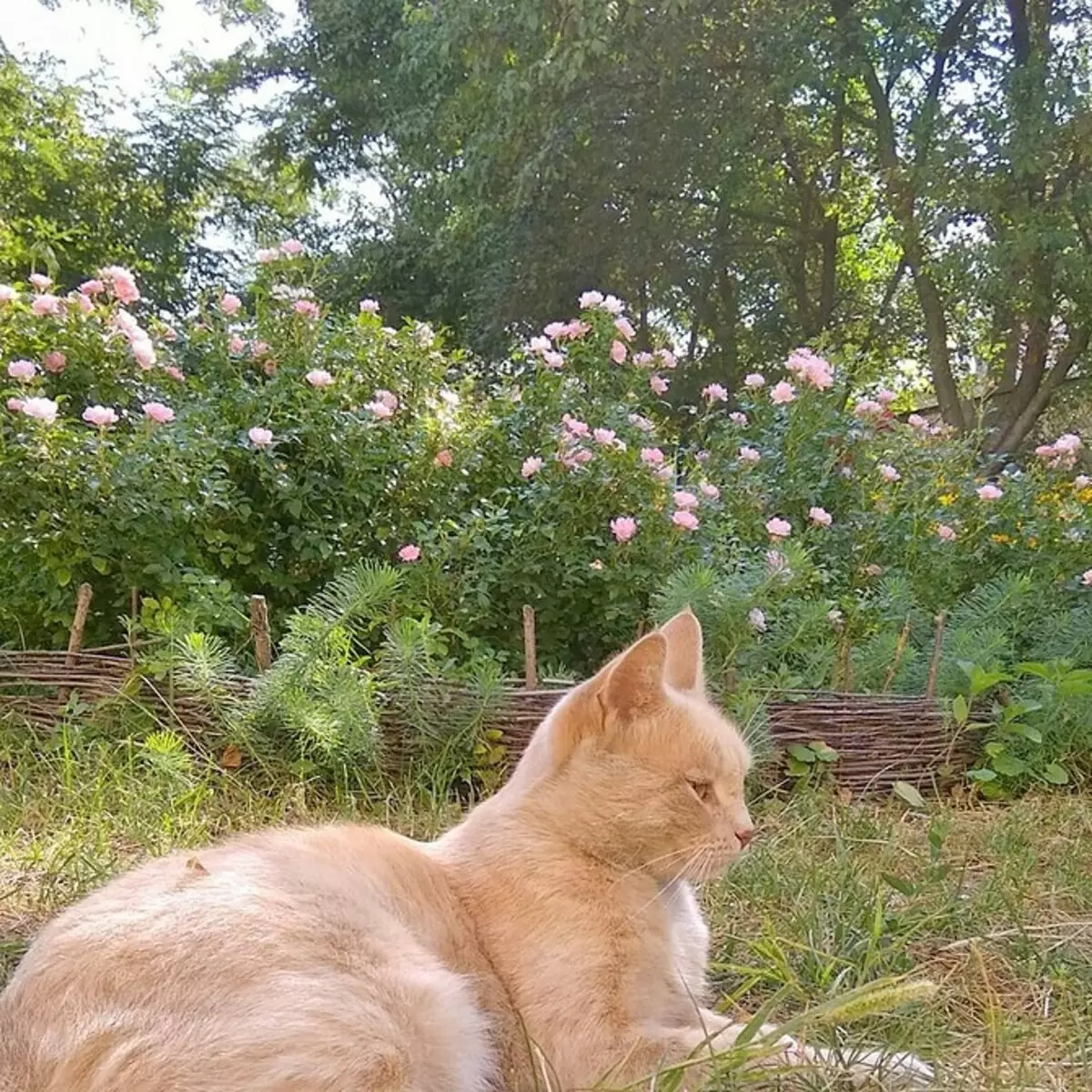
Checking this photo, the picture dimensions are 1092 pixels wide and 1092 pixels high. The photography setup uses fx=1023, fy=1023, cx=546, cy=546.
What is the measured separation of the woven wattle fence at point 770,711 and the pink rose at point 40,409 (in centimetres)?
59

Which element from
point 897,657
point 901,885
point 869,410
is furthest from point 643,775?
point 869,410

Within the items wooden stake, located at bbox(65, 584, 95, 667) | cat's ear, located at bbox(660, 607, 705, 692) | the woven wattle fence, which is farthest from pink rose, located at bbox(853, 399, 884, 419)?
wooden stake, located at bbox(65, 584, 95, 667)

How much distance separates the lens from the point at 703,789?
1.53 metres

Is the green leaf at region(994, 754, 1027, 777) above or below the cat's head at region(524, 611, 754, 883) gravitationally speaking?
Answer: below

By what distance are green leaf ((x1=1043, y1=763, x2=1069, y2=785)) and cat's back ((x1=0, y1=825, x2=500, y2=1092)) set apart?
6.14ft

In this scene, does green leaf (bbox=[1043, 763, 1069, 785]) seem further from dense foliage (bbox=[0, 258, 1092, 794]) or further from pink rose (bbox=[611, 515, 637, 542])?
pink rose (bbox=[611, 515, 637, 542])

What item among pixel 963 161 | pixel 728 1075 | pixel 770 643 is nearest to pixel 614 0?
pixel 963 161

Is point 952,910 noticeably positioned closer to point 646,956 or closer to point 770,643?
point 646,956

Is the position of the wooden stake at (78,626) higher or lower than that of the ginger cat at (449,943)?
higher

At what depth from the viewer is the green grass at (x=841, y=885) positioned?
1419 millimetres

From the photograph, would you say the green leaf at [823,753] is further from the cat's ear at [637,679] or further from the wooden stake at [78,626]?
the wooden stake at [78,626]

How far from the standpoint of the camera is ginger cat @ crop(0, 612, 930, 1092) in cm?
108

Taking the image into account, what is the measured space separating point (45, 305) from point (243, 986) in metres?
2.57

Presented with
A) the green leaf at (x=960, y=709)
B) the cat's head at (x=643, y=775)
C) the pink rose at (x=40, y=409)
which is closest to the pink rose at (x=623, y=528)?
the green leaf at (x=960, y=709)
